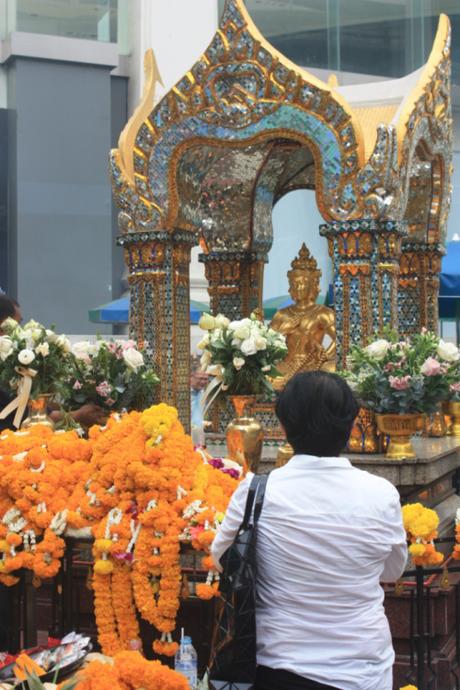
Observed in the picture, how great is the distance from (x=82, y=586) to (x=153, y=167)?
141 inches

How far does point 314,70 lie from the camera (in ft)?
51.4

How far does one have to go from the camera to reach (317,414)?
2.91 m

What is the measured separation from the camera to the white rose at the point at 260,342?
6.10 meters

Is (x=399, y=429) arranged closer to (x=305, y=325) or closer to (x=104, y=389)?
(x=104, y=389)

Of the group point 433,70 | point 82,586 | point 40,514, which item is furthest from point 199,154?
point 40,514

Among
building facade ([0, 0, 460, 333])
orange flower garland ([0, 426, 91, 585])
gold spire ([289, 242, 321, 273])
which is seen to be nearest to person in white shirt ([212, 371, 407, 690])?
orange flower garland ([0, 426, 91, 585])

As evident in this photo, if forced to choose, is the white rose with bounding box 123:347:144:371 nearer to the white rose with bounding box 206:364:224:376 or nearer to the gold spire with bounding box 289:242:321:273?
the white rose with bounding box 206:364:224:376

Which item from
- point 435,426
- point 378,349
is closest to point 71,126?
point 435,426

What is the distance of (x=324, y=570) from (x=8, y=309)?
143 inches

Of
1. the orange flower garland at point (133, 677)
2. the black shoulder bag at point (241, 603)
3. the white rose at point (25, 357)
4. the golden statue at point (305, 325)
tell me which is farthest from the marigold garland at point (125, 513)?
the golden statue at point (305, 325)

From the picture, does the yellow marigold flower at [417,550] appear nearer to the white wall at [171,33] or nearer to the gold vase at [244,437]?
the gold vase at [244,437]

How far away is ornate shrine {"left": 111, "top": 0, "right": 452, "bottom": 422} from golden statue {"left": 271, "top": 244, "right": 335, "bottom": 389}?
0.95 m

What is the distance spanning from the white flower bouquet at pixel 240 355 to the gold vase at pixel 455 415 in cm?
352

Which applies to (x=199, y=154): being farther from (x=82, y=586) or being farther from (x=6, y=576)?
(x=6, y=576)
